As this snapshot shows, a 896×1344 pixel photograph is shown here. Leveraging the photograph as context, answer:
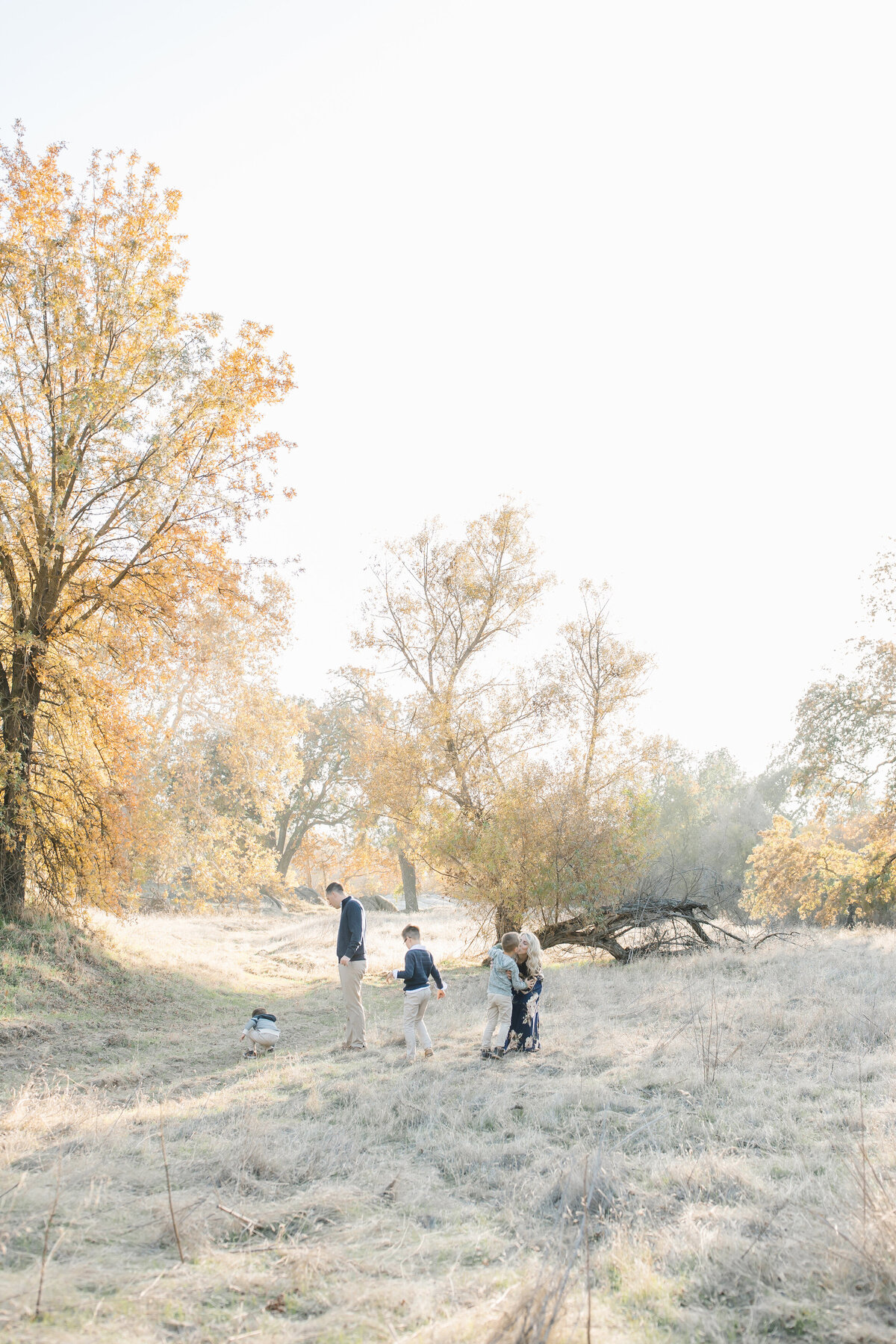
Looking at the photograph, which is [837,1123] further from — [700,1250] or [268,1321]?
[268,1321]

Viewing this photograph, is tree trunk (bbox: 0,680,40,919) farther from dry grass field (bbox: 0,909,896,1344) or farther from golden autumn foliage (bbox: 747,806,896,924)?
golden autumn foliage (bbox: 747,806,896,924)

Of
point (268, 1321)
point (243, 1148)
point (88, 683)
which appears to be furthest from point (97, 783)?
point (268, 1321)

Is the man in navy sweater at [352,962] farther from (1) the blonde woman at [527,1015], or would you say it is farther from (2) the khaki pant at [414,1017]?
(1) the blonde woman at [527,1015]

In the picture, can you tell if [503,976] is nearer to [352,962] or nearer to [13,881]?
[352,962]

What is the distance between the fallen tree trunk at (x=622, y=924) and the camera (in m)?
16.3

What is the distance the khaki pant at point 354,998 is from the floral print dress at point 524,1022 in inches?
74.3

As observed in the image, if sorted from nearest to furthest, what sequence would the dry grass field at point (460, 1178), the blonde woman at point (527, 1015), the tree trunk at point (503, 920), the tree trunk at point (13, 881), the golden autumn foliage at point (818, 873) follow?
1. the dry grass field at point (460, 1178)
2. the blonde woman at point (527, 1015)
3. the tree trunk at point (13, 881)
4. the tree trunk at point (503, 920)
5. the golden autumn foliage at point (818, 873)

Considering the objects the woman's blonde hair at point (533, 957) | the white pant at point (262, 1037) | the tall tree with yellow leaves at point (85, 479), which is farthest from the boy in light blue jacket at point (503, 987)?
the tall tree with yellow leaves at point (85, 479)

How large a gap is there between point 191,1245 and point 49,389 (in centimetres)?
1148

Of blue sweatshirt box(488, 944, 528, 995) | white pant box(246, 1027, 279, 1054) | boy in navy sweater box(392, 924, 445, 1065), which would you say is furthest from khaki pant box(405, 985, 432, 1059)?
white pant box(246, 1027, 279, 1054)

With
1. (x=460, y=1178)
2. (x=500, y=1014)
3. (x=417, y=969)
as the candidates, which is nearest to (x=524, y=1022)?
(x=500, y=1014)

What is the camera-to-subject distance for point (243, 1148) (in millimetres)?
5223

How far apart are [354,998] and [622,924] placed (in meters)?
8.56

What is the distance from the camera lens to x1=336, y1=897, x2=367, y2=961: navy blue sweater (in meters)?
9.88
